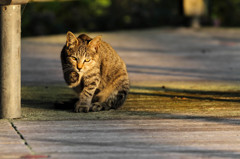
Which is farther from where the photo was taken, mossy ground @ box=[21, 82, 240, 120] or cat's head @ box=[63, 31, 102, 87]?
cat's head @ box=[63, 31, 102, 87]

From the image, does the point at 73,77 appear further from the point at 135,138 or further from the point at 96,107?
the point at 135,138

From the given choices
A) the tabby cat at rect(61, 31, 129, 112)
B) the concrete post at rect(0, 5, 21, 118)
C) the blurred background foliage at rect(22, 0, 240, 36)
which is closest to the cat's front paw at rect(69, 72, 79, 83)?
the tabby cat at rect(61, 31, 129, 112)

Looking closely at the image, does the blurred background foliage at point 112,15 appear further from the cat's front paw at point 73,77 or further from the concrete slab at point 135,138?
the concrete slab at point 135,138

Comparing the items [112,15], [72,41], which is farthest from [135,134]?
[112,15]

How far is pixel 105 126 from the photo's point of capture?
14.8ft

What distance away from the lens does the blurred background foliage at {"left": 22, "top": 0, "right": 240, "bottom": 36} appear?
14.6 metres

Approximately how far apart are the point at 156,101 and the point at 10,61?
1.68 m

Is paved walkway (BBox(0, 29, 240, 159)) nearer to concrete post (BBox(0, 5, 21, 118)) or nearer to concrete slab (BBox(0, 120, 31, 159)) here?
concrete slab (BBox(0, 120, 31, 159))

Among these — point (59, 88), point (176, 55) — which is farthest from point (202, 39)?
point (59, 88)

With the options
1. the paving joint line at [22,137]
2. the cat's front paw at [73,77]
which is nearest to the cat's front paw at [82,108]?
the cat's front paw at [73,77]

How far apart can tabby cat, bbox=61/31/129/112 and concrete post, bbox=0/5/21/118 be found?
59 cm

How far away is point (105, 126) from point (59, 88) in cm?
211

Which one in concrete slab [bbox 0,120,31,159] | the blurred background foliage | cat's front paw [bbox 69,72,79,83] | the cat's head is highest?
the blurred background foliage

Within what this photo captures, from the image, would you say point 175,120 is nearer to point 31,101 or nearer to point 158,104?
point 158,104
